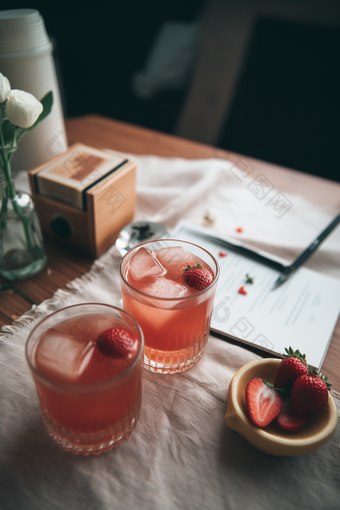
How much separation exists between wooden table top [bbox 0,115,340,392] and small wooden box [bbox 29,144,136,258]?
0.19 feet

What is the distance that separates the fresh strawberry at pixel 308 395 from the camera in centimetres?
53

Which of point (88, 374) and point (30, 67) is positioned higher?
point (30, 67)

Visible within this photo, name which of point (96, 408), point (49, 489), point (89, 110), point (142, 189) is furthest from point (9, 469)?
point (89, 110)

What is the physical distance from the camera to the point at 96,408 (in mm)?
487

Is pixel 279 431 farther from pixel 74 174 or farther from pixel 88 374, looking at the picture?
pixel 74 174

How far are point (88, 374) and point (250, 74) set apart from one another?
102 inches

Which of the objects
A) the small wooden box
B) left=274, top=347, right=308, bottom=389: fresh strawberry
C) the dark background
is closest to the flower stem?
the small wooden box

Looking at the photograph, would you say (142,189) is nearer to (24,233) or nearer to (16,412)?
(24,233)

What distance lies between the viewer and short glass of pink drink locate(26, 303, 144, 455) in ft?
1.55

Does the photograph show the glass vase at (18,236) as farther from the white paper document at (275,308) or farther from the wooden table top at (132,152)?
the white paper document at (275,308)

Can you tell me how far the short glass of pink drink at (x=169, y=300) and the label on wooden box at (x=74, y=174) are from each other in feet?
0.87

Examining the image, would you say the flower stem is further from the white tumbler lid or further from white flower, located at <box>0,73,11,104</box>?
the white tumbler lid

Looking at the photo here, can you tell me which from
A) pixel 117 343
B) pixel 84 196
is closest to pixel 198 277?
pixel 117 343

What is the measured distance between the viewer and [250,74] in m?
2.54
